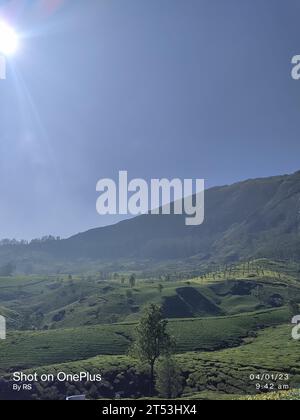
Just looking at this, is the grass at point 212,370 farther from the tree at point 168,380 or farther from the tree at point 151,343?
the tree at point 151,343

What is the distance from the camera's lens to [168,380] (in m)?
123

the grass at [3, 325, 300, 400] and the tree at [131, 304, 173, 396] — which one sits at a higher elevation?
the tree at [131, 304, 173, 396]

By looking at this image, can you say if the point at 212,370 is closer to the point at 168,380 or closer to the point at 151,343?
the point at 168,380

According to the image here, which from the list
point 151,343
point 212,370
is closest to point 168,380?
point 151,343

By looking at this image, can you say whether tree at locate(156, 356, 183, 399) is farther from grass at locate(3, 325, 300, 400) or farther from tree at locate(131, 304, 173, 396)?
tree at locate(131, 304, 173, 396)

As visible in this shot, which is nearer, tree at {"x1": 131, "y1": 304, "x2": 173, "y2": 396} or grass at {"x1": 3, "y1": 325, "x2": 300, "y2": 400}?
tree at {"x1": 131, "y1": 304, "x2": 173, "y2": 396}

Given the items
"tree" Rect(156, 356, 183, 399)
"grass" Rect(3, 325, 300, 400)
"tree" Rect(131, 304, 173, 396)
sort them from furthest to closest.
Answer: "grass" Rect(3, 325, 300, 400), "tree" Rect(156, 356, 183, 399), "tree" Rect(131, 304, 173, 396)

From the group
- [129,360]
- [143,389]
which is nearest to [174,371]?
[143,389]

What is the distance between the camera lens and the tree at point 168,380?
401ft

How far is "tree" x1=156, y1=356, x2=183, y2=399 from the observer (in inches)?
4815

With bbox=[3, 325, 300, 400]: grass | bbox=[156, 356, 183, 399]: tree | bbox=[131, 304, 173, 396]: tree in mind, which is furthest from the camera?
bbox=[3, 325, 300, 400]: grass

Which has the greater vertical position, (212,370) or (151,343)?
(151,343)

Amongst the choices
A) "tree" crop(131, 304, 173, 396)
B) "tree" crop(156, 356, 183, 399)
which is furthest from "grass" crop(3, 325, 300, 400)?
"tree" crop(131, 304, 173, 396)
